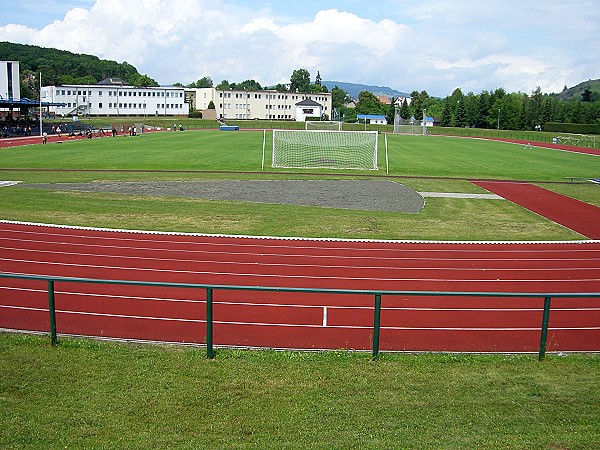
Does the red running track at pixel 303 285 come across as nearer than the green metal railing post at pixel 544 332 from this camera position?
No

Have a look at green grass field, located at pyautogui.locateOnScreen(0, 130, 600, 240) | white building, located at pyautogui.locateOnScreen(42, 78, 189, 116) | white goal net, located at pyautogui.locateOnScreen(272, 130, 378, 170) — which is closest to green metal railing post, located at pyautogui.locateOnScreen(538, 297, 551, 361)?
green grass field, located at pyautogui.locateOnScreen(0, 130, 600, 240)

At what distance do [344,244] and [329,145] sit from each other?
125 feet

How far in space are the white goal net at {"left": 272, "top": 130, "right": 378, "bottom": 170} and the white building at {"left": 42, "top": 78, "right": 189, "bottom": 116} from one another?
8150cm

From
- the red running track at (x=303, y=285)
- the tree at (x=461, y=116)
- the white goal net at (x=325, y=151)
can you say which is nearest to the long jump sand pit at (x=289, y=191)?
the red running track at (x=303, y=285)

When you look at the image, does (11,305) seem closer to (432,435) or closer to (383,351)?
(383,351)

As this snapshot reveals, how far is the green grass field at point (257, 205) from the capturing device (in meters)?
22.1

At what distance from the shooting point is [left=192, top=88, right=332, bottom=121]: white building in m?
150

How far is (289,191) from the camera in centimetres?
3186

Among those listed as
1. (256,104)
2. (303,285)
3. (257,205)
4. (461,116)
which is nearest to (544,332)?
(303,285)

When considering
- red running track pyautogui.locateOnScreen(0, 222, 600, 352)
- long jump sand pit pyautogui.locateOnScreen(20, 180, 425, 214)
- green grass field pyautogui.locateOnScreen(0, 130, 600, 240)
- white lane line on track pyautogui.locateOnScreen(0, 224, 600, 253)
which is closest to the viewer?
red running track pyautogui.locateOnScreen(0, 222, 600, 352)

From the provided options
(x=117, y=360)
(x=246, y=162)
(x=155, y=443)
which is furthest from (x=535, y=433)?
(x=246, y=162)

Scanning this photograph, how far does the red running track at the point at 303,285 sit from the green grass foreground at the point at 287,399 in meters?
1.50

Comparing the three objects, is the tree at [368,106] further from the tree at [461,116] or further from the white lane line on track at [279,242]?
the white lane line on track at [279,242]

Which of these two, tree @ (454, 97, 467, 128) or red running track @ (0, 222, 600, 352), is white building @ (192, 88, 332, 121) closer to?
tree @ (454, 97, 467, 128)
